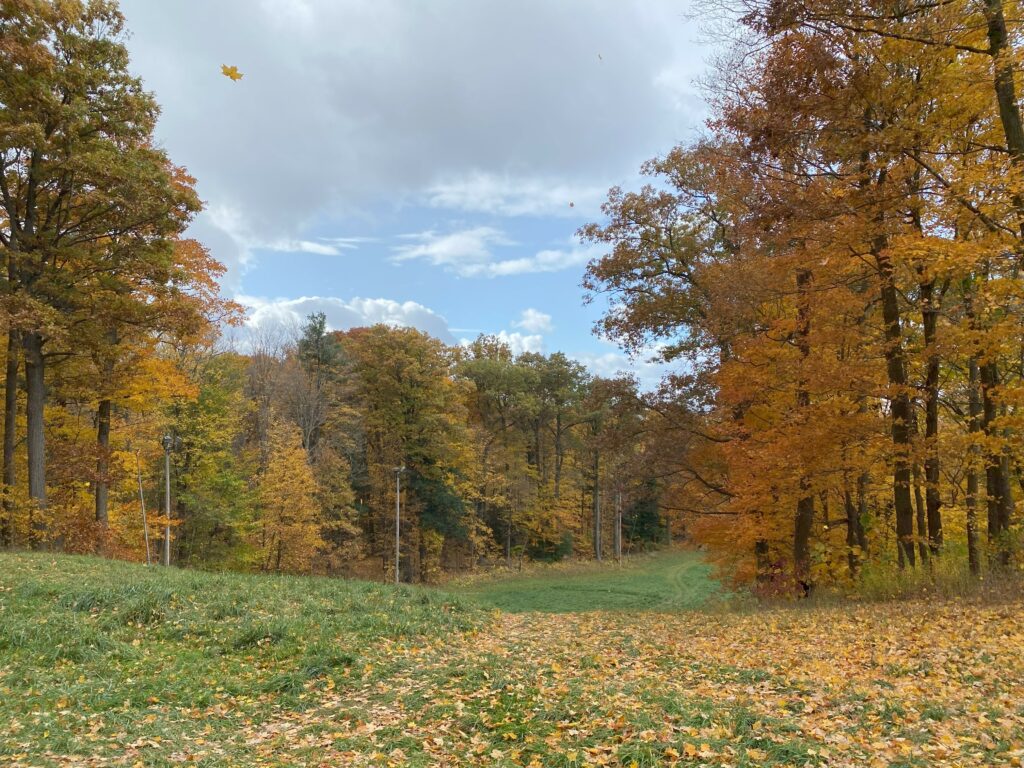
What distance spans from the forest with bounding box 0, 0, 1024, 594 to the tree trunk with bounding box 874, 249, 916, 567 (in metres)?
0.05

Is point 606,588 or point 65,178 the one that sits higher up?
point 65,178

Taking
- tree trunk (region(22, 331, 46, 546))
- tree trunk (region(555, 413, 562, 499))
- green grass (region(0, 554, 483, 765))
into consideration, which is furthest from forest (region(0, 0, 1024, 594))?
Answer: tree trunk (region(555, 413, 562, 499))

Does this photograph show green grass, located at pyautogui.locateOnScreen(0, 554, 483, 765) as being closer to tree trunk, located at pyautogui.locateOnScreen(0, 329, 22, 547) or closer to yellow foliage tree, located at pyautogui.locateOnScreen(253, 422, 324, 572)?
tree trunk, located at pyautogui.locateOnScreen(0, 329, 22, 547)

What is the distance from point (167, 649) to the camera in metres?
7.39

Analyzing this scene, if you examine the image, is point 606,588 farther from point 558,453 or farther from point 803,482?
point 558,453

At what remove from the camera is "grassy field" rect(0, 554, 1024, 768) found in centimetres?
414

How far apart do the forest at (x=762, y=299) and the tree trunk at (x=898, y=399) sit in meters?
0.05

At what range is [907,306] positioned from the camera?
39.1ft

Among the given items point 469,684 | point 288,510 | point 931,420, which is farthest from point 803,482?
point 288,510

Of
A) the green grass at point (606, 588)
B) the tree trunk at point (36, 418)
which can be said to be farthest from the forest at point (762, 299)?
the green grass at point (606, 588)

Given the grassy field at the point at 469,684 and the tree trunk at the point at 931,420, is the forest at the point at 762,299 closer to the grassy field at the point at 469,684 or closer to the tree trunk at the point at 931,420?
the tree trunk at the point at 931,420

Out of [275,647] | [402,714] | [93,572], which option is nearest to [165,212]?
[93,572]

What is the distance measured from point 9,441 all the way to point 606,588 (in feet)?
69.8

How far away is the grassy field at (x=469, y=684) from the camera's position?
4.14m
